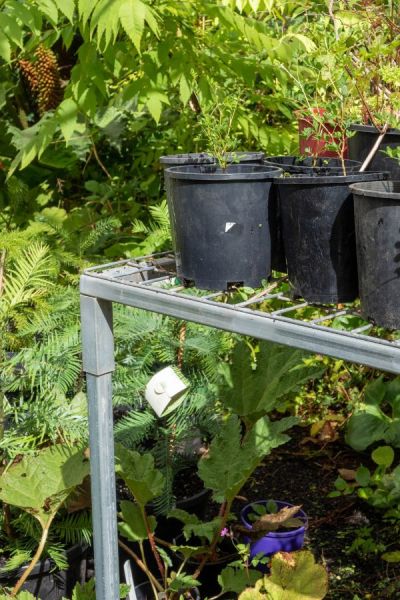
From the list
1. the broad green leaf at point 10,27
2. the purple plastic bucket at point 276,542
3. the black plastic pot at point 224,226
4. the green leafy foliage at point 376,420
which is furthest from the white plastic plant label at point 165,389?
the green leafy foliage at point 376,420

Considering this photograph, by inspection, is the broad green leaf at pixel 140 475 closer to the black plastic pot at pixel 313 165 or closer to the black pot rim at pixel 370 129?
the black plastic pot at pixel 313 165

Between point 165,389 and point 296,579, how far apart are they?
0.60 meters

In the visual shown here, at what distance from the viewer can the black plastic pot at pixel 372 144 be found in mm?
1727

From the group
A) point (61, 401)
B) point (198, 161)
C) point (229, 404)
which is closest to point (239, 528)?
point (229, 404)

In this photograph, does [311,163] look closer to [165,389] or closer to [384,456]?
[165,389]

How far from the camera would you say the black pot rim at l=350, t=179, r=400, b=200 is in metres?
1.23

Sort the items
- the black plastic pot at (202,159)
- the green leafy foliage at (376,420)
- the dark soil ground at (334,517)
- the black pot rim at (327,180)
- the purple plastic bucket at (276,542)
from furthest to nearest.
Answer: the green leafy foliage at (376,420) < the dark soil ground at (334,517) < the purple plastic bucket at (276,542) < the black plastic pot at (202,159) < the black pot rim at (327,180)

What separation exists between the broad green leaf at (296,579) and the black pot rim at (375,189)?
3.00 ft

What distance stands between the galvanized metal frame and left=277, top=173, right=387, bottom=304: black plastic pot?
0.04m

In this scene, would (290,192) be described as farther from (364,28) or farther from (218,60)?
(218,60)

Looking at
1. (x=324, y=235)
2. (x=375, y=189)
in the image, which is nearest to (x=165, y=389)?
(x=324, y=235)

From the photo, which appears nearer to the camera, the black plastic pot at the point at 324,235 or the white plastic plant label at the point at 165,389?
the black plastic pot at the point at 324,235

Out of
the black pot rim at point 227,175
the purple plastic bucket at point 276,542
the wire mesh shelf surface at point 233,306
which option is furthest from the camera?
the purple plastic bucket at point 276,542

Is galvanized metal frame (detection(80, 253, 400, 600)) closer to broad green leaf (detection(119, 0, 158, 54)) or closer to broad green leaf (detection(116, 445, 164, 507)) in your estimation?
broad green leaf (detection(116, 445, 164, 507))
